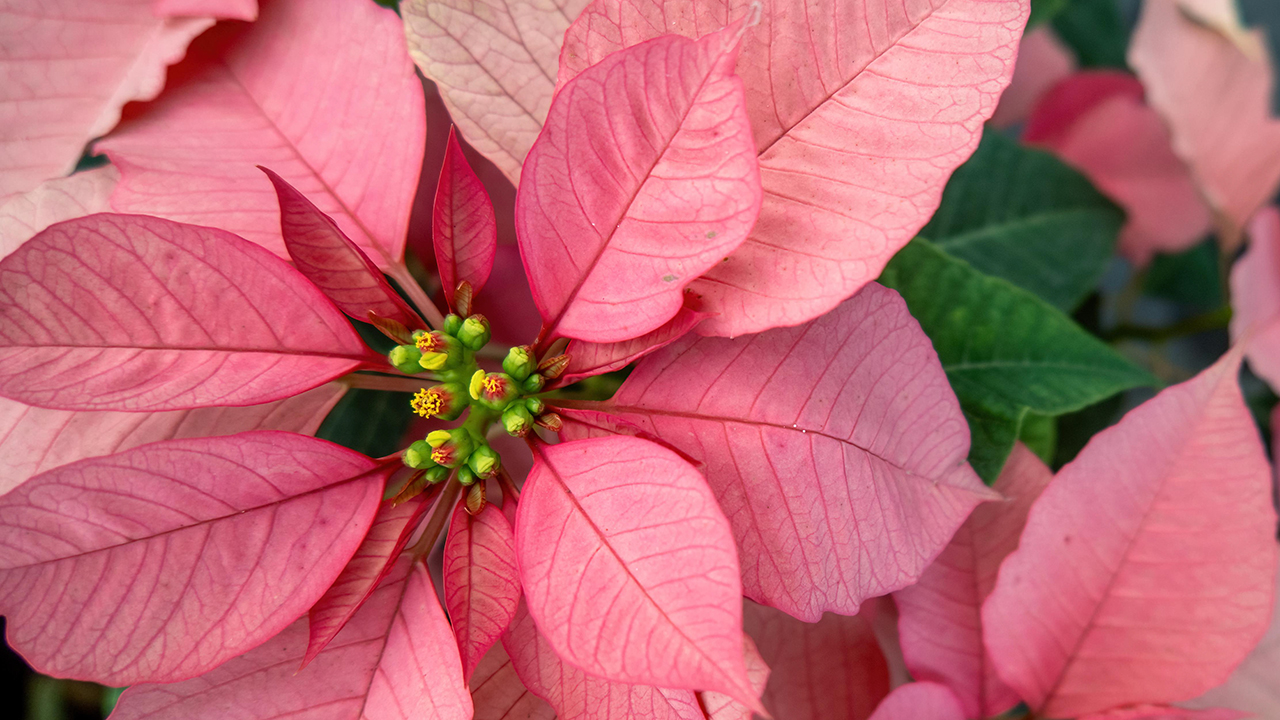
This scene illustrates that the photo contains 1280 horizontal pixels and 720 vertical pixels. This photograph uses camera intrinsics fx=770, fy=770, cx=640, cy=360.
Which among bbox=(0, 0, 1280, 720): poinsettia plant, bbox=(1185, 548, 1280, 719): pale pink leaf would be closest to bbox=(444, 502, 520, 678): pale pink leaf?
bbox=(0, 0, 1280, 720): poinsettia plant

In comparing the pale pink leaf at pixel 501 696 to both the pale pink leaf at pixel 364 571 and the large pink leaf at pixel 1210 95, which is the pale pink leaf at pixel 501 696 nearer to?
the pale pink leaf at pixel 364 571

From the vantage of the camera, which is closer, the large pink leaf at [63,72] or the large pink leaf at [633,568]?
the large pink leaf at [633,568]

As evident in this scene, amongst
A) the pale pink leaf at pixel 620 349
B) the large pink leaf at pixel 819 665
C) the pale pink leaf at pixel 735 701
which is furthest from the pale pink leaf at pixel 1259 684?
the pale pink leaf at pixel 620 349

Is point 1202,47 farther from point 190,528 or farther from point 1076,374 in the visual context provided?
point 190,528

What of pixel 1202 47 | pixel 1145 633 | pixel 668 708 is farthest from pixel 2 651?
pixel 1202 47

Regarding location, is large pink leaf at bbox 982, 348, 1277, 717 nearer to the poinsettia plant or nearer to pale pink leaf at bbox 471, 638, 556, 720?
the poinsettia plant

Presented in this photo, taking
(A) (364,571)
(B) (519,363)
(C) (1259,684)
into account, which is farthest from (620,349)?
(C) (1259,684)
